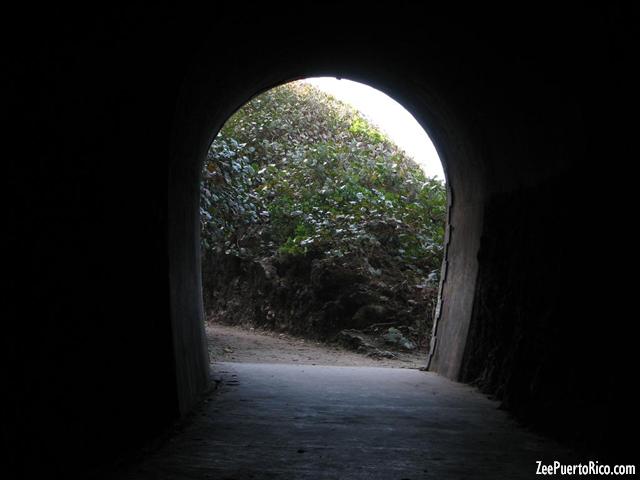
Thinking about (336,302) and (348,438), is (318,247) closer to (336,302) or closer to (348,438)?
(336,302)

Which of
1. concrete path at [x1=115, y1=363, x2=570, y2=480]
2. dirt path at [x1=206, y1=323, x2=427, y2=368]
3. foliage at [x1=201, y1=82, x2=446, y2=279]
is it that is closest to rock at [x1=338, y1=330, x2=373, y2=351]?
dirt path at [x1=206, y1=323, x2=427, y2=368]

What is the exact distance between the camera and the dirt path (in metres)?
9.61

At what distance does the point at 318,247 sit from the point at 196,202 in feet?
Result: 25.5

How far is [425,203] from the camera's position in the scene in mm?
14250

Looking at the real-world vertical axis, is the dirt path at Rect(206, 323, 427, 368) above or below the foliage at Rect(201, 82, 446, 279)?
below

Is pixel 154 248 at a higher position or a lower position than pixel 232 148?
lower

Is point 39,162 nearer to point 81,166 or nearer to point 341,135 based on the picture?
point 81,166

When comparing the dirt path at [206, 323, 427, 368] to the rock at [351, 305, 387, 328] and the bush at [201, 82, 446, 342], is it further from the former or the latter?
the bush at [201, 82, 446, 342]

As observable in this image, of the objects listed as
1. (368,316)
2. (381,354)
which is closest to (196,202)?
(381,354)

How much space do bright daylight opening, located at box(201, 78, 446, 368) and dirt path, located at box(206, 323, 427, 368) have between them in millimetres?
22

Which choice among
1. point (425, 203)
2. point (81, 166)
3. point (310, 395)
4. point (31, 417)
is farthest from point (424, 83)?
point (425, 203)

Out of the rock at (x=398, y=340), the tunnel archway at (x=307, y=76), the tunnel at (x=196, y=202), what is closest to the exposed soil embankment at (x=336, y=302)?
the rock at (x=398, y=340)

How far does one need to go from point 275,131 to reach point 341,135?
1992 millimetres

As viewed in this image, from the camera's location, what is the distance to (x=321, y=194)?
49.2 feet
